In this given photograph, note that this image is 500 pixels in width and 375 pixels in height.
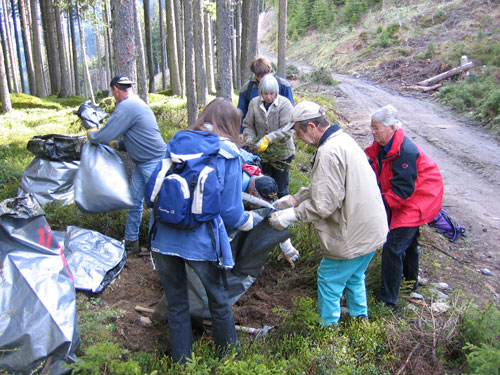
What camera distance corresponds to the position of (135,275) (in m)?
4.29

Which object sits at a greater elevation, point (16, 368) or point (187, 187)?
point (187, 187)

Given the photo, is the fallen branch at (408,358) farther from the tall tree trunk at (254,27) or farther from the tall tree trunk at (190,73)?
the tall tree trunk at (254,27)

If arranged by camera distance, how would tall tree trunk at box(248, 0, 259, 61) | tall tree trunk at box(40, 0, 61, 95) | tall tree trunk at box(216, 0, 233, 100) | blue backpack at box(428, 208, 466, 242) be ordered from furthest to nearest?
1. tall tree trunk at box(40, 0, 61, 95)
2. tall tree trunk at box(248, 0, 259, 61)
3. tall tree trunk at box(216, 0, 233, 100)
4. blue backpack at box(428, 208, 466, 242)

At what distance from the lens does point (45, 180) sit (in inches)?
217

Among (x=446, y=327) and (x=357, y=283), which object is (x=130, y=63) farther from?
(x=446, y=327)

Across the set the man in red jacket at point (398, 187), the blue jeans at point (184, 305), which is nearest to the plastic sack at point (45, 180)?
the blue jeans at point (184, 305)

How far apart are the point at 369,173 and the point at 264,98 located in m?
2.20

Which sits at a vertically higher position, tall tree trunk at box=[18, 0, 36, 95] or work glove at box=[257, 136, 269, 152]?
tall tree trunk at box=[18, 0, 36, 95]

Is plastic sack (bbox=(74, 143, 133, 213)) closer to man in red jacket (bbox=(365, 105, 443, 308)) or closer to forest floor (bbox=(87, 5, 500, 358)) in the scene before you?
forest floor (bbox=(87, 5, 500, 358))

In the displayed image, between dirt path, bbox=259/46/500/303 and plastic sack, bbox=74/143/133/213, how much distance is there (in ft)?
13.4

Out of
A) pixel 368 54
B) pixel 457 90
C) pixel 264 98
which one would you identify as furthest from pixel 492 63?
pixel 264 98

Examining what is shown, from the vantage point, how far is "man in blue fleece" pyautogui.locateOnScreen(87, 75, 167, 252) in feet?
14.0

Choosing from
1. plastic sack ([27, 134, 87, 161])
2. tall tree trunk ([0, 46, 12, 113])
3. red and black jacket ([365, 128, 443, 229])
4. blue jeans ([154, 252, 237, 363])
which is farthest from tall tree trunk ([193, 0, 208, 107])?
blue jeans ([154, 252, 237, 363])

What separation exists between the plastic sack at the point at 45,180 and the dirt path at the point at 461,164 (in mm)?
5366
